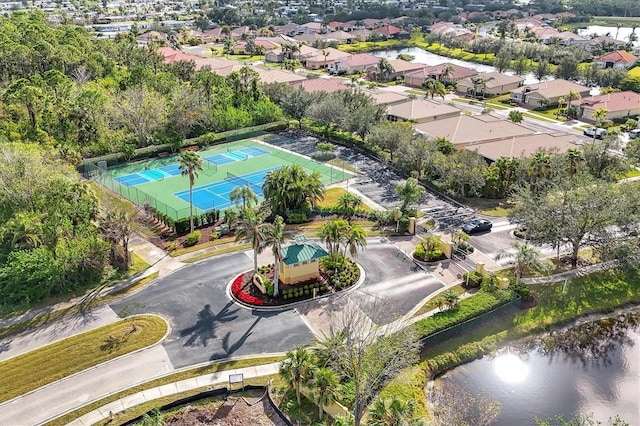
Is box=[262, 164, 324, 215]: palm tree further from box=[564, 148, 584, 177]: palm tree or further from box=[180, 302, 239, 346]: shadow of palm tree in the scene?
box=[564, 148, 584, 177]: palm tree

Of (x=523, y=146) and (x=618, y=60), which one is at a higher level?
(x=618, y=60)

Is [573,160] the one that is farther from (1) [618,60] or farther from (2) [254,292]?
(1) [618,60]

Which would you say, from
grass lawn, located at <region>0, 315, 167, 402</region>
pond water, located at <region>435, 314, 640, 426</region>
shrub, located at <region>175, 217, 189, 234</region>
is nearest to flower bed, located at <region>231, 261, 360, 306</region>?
grass lawn, located at <region>0, 315, 167, 402</region>

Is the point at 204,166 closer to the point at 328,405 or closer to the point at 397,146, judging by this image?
the point at 397,146

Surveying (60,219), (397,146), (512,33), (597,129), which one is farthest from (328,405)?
(512,33)

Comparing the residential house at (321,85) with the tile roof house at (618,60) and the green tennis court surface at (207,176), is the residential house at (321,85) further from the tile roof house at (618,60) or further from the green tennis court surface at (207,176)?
the tile roof house at (618,60)

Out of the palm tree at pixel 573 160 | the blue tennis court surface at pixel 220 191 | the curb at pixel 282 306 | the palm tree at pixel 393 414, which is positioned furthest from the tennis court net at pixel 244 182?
the palm tree at pixel 393 414

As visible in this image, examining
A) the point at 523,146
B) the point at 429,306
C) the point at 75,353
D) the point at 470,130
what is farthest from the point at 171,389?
the point at 470,130
